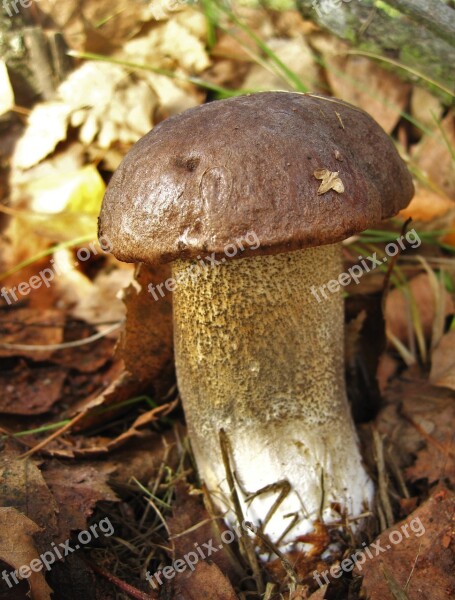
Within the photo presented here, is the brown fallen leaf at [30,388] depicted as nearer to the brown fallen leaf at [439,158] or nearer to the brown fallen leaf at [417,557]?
the brown fallen leaf at [417,557]

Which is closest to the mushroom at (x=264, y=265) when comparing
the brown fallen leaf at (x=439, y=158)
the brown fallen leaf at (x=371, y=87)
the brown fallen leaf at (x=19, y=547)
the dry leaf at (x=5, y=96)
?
the brown fallen leaf at (x=19, y=547)

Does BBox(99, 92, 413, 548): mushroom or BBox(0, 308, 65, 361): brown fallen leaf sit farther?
BBox(0, 308, 65, 361): brown fallen leaf

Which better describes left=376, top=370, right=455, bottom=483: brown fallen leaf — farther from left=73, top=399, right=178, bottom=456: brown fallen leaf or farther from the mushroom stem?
left=73, top=399, right=178, bottom=456: brown fallen leaf

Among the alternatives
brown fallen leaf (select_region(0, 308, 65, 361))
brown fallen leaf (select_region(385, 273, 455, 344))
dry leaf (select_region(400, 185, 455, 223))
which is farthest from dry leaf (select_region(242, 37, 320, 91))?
brown fallen leaf (select_region(0, 308, 65, 361))

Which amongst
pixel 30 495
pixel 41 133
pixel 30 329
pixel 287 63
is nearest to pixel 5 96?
pixel 41 133

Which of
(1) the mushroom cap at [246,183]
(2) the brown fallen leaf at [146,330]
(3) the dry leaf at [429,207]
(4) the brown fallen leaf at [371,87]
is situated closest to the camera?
(1) the mushroom cap at [246,183]

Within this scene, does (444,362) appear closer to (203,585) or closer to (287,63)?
(203,585)
